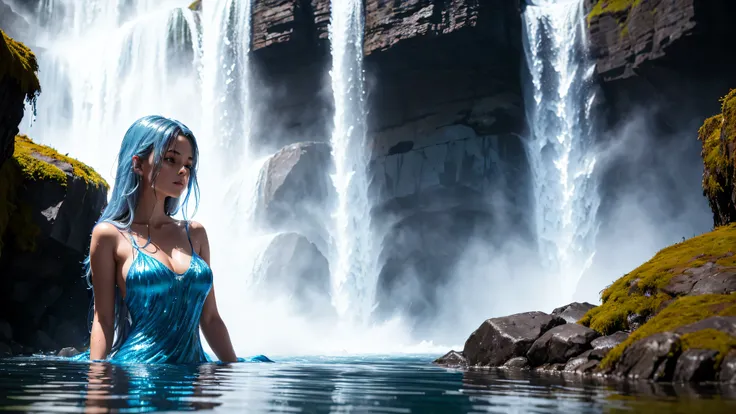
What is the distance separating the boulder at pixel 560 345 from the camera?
9.37 metres

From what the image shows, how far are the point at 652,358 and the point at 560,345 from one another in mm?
2942

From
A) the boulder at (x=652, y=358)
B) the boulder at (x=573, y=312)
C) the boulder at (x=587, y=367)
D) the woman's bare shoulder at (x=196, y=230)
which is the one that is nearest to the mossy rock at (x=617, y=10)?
the boulder at (x=573, y=312)

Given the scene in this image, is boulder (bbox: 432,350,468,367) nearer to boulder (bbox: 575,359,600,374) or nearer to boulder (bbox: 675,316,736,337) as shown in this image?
boulder (bbox: 575,359,600,374)

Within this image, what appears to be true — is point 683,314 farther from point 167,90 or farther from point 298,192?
point 167,90

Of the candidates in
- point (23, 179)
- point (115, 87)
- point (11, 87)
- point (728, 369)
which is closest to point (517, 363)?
point (728, 369)

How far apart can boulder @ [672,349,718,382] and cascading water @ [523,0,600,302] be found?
92.7 ft

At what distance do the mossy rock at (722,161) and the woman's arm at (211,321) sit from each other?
10.5 metres

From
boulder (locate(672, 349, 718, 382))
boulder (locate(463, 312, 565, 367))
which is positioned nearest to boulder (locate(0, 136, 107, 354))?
boulder (locate(463, 312, 565, 367))

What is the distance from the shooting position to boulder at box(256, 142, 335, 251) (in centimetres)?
3622

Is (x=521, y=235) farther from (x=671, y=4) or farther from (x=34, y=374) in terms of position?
(x=34, y=374)

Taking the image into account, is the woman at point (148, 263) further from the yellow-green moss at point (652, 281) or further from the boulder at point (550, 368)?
the yellow-green moss at point (652, 281)

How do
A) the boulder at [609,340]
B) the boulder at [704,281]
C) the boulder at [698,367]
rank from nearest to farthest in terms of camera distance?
1. the boulder at [698,367]
2. the boulder at [609,340]
3. the boulder at [704,281]

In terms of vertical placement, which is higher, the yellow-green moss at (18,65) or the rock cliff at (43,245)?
the yellow-green moss at (18,65)

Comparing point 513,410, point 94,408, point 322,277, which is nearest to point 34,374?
point 94,408
